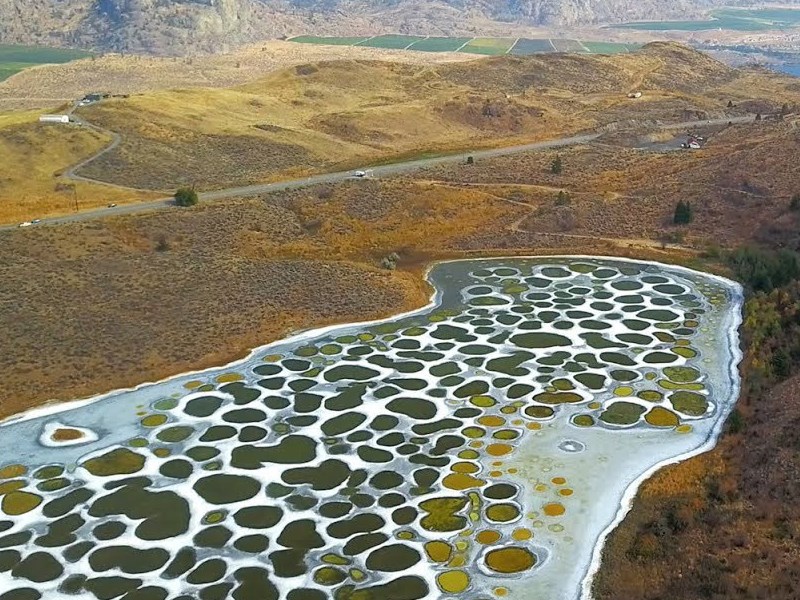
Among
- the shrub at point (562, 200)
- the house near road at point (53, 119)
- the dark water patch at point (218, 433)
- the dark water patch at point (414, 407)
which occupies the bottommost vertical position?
the dark water patch at point (218, 433)

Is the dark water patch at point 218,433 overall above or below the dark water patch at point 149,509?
above

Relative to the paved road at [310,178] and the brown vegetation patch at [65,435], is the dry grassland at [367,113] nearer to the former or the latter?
the paved road at [310,178]

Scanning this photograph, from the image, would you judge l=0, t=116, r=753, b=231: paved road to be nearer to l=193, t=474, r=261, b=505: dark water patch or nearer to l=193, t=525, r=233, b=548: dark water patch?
l=193, t=474, r=261, b=505: dark water patch

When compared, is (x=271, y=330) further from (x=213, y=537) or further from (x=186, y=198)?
(x=186, y=198)

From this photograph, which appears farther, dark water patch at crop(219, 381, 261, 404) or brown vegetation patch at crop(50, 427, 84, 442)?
dark water patch at crop(219, 381, 261, 404)

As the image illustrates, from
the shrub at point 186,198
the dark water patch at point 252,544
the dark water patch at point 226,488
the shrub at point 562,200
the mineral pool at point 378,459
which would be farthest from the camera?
the shrub at point 562,200

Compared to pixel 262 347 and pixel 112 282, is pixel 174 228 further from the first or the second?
pixel 262 347

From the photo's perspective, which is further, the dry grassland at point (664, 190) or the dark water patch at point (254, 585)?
the dry grassland at point (664, 190)

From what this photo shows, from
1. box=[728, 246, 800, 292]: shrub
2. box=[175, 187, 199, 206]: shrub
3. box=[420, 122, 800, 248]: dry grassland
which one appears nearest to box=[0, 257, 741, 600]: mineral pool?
box=[728, 246, 800, 292]: shrub

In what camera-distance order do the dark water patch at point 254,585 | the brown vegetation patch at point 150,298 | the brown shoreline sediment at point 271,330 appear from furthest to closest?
1. the brown vegetation patch at point 150,298
2. the brown shoreline sediment at point 271,330
3. the dark water patch at point 254,585

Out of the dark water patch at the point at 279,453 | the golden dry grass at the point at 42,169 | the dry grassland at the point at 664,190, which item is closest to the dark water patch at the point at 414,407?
the dark water patch at the point at 279,453
